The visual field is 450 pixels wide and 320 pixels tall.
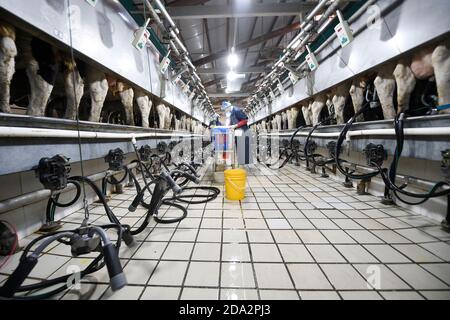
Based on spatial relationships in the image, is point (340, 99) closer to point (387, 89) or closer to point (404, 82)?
point (387, 89)

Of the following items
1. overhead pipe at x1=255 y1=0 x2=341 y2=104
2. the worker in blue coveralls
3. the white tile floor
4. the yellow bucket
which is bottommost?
the white tile floor

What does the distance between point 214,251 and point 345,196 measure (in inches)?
81.8

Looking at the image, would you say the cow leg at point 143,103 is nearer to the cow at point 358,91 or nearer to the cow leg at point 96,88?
the cow leg at point 96,88

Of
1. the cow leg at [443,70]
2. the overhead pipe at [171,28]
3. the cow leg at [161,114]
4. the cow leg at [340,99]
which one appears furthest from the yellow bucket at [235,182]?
the cow leg at [161,114]

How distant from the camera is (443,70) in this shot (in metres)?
1.58

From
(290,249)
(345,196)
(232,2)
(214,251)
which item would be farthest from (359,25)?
(214,251)

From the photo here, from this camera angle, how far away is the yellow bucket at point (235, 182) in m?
2.33

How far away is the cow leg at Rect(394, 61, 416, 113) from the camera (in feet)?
6.32

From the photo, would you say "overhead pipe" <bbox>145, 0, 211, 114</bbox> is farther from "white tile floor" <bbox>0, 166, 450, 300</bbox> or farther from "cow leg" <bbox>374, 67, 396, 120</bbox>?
"cow leg" <bbox>374, 67, 396, 120</bbox>

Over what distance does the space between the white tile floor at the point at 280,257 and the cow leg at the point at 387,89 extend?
115 centimetres

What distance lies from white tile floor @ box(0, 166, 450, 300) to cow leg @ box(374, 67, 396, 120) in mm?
1147

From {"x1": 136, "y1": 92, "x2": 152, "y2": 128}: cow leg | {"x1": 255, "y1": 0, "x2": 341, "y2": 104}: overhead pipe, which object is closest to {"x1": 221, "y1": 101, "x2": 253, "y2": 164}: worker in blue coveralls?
{"x1": 255, "y1": 0, "x2": 341, "y2": 104}: overhead pipe

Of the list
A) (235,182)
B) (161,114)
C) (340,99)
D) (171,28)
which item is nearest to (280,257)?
(235,182)

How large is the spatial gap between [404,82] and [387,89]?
240 millimetres
